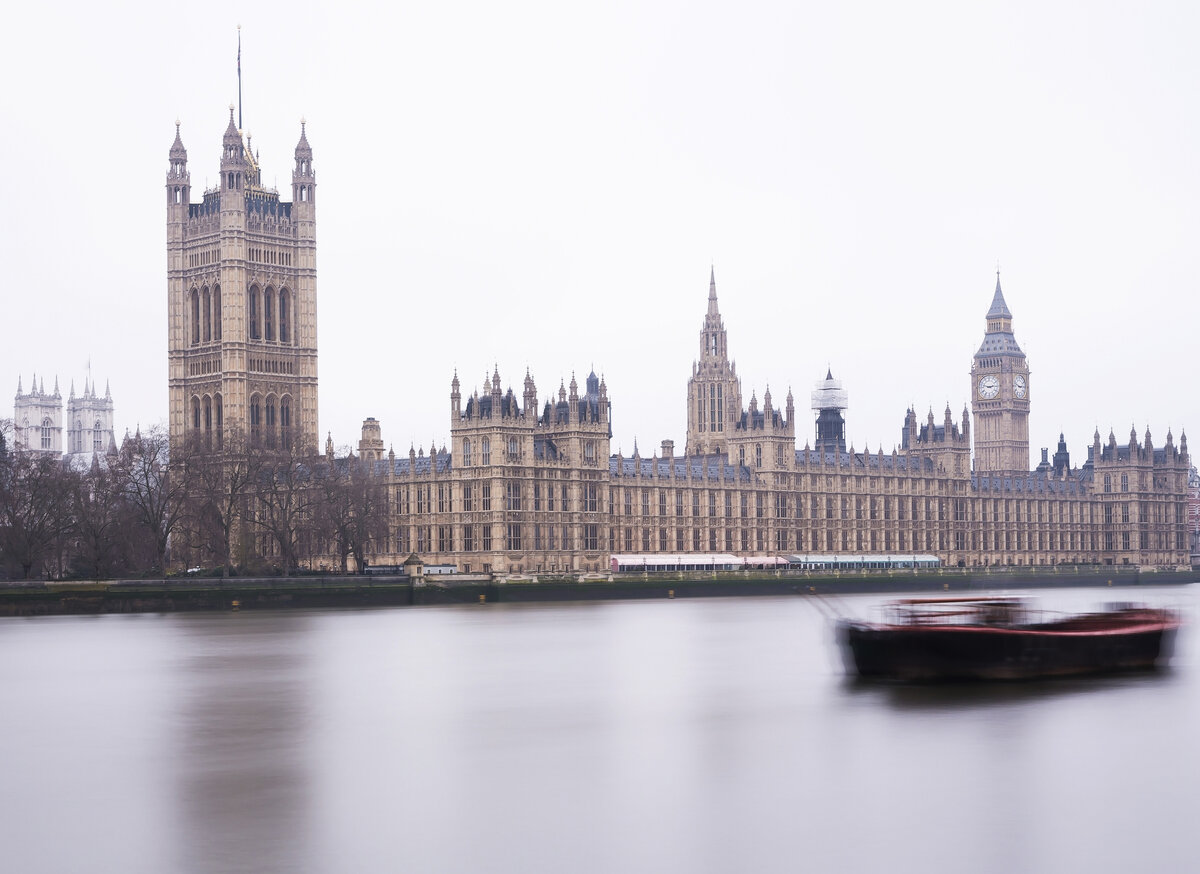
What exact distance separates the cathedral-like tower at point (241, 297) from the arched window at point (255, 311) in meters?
0.08

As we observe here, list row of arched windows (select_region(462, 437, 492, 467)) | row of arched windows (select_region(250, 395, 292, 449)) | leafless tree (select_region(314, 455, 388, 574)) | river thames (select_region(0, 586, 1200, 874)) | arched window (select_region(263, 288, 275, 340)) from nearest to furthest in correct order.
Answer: river thames (select_region(0, 586, 1200, 874)) → leafless tree (select_region(314, 455, 388, 574)) → row of arched windows (select_region(462, 437, 492, 467)) → row of arched windows (select_region(250, 395, 292, 449)) → arched window (select_region(263, 288, 275, 340))

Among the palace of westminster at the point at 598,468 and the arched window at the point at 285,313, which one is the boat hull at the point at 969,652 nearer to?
the palace of westminster at the point at 598,468

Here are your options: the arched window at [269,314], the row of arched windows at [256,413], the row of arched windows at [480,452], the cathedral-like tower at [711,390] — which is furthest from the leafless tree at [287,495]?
the cathedral-like tower at [711,390]

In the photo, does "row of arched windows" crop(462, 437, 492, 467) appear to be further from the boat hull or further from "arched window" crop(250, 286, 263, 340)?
the boat hull

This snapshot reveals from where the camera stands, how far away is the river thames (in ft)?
72.1

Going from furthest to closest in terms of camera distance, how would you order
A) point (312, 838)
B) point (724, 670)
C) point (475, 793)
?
1. point (724, 670)
2. point (475, 793)
3. point (312, 838)

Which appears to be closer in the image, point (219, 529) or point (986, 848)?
point (986, 848)

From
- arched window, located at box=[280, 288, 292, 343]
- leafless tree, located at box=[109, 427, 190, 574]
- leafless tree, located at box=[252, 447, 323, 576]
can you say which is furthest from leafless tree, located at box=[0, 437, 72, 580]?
arched window, located at box=[280, 288, 292, 343]

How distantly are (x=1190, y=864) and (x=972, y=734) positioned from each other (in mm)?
10805

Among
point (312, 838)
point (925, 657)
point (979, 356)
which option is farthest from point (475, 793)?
point (979, 356)

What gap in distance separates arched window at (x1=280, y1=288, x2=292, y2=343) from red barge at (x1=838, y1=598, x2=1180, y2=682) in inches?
3935

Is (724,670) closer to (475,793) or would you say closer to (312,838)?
(475,793)

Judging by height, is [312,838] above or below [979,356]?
below

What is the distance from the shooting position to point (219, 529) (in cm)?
10231
